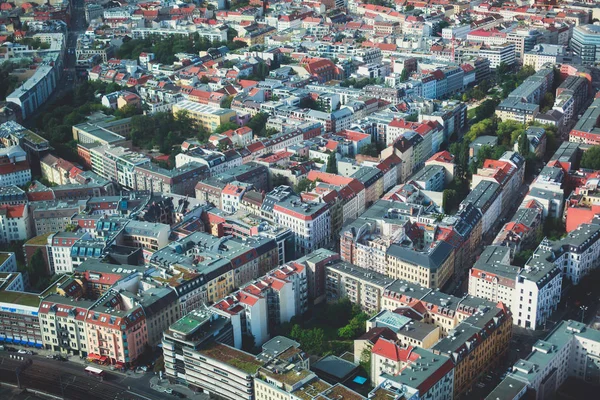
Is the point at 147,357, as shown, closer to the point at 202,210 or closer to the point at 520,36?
the point at 202,210

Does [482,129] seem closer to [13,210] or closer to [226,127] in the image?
[226,127]

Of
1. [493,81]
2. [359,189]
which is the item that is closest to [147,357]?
[359,189]

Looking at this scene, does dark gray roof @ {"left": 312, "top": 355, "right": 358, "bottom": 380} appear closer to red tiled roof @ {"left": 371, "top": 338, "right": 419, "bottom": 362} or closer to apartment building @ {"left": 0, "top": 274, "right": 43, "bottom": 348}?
red tiled roof @ {"left": 371, "top": 338, "right": 419, "bottom": 362}

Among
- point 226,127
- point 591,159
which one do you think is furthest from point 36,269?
point 591,159

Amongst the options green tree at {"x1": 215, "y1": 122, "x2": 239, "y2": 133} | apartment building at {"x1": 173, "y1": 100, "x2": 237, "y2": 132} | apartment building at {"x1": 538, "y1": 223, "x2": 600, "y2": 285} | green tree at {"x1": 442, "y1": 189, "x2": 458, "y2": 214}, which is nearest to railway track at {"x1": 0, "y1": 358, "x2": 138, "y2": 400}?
apartment building at {"x1": 538, "y1": 223, "x2": 600, "y2": 285}

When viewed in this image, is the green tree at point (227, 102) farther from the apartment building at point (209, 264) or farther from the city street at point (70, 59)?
the apartment building at point (209, 264)

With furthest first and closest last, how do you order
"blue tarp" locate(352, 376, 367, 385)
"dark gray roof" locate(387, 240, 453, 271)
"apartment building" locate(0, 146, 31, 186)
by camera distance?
"apartment building" locate(0, 146, 31, 186)
"dark gray roof" locate(387, 240, 453, 271)
"blue tarp" locate(352, 376, 367, 385)

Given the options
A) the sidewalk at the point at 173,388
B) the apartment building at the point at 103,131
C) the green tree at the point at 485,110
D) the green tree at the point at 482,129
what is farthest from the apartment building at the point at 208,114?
the sidewalk at the point at 173,388
